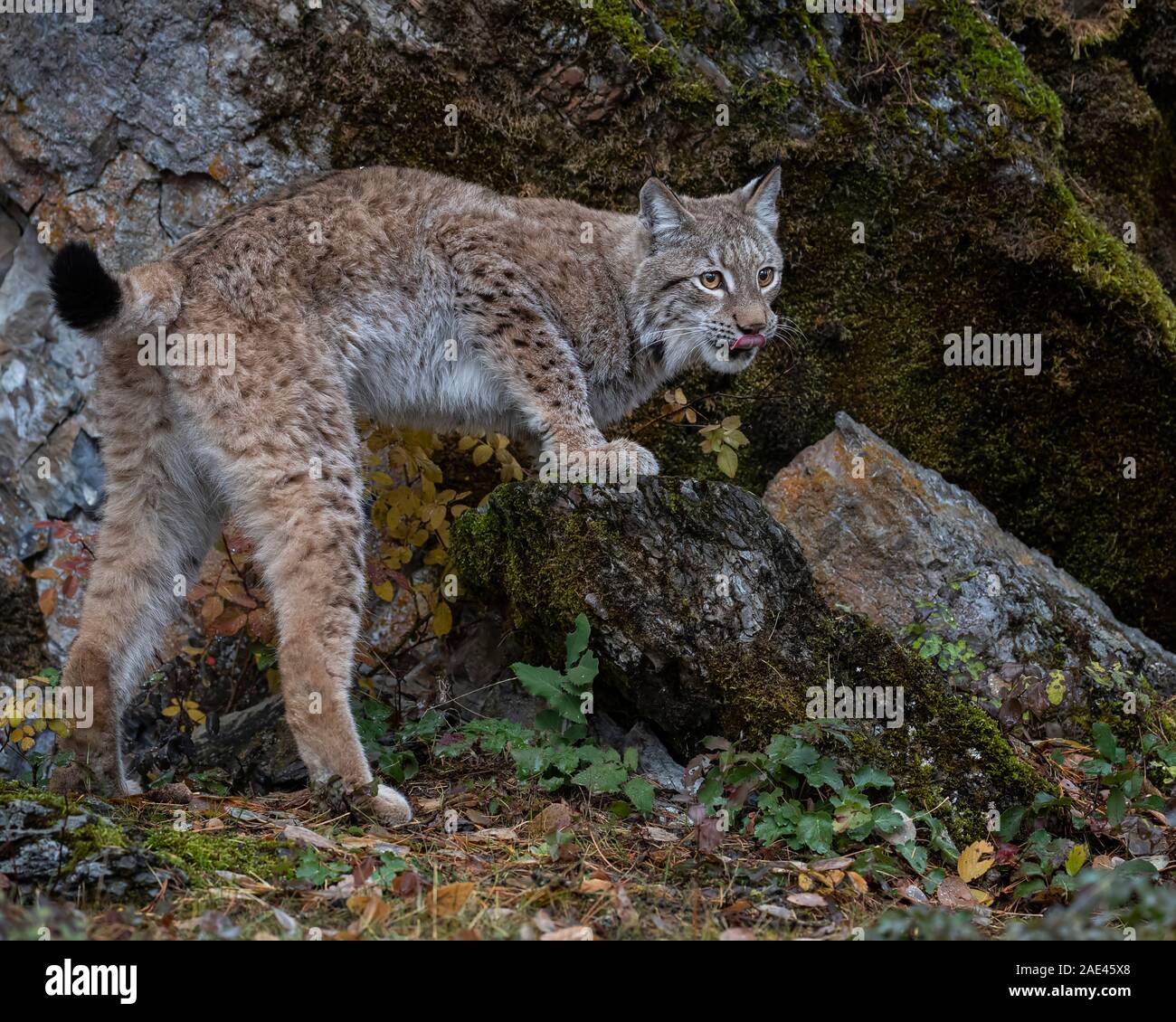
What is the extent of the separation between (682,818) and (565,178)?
3.35m

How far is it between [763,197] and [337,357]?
206cm

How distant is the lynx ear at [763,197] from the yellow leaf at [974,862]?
112 inches

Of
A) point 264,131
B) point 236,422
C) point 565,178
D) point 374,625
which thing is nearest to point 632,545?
point 236,422

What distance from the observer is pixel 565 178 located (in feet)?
19.3

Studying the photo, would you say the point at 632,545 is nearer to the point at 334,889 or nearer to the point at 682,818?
the point at 682,818

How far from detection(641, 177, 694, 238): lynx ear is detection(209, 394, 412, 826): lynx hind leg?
1677 millimetres

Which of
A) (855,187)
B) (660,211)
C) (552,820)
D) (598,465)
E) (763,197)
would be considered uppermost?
(855,187)

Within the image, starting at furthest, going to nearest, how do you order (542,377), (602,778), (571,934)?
(542,377)
(602,778)
(571,934)

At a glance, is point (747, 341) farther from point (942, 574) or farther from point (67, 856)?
point (67, 856)

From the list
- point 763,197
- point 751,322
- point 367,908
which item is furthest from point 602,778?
point 763,197

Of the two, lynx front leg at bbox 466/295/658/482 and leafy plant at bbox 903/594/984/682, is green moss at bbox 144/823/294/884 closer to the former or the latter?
lynx front leg at bbox 466/295/658/482

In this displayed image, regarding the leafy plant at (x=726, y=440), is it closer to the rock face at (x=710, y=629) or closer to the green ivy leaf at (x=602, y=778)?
the rock face at (x=710, y=629)

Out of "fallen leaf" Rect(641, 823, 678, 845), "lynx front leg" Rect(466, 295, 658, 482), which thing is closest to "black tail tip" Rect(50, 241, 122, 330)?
"lynx front leg" Rect(466, 295, 658, 482)

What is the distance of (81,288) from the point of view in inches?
150
